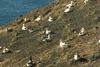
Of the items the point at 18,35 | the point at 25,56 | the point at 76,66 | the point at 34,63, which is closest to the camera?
the point at 76,66

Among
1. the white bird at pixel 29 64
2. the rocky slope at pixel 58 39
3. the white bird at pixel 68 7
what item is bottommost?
the white bird at pixel 29 64

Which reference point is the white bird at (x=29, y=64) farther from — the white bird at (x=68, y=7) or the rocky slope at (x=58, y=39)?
the white bird at (x=68, y=7)

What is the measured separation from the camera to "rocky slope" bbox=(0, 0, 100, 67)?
2707 inches

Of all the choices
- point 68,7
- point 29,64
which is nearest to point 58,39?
point 29,64

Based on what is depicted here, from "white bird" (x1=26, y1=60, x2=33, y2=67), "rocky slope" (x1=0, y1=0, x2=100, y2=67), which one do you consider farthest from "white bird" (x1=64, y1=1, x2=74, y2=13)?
"white bird" (x1=26, y1=60, x2=33, y2=67)

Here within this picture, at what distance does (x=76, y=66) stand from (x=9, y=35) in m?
29.0

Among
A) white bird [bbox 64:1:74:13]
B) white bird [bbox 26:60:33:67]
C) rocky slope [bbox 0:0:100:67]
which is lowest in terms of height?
white bird [bbox 26:60:33:67]

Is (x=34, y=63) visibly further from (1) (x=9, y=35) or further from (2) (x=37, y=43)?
(1) (x=9, y=35)

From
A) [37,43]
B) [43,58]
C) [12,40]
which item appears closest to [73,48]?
[43,58]

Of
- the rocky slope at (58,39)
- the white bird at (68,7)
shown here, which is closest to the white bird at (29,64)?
the rocky slope at (58,39)

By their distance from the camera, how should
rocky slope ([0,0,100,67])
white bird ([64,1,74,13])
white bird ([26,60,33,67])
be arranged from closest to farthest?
rocky slope ([0,0,100,67]) → white bird ([26,60,33,67]) → white bird ([64,1,74,13])

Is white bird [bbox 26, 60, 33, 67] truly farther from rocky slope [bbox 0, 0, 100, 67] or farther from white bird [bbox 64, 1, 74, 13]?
white bird [bbox 64, 1, 74, 13]

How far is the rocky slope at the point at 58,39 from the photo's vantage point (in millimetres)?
68750

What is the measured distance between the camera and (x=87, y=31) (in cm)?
7731
